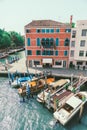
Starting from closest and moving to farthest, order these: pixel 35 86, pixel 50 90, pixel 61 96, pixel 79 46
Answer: pixel 61 96 → pixel 50 90 → pixel 35 86 → pixel 79 46

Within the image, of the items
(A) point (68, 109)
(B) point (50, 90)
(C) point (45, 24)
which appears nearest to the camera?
(A) point (68, 109)

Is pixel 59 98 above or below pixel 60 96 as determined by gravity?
below

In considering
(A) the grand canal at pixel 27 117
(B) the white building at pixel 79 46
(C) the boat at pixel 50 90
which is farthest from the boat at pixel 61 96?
(B) the white building at pixel 79 46

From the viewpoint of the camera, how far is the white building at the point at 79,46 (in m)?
29.7

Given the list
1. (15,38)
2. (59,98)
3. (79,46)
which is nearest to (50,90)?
(59,98)

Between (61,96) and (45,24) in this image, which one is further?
(45,24)

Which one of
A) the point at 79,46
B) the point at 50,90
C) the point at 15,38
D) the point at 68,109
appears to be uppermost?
the point at 15,38

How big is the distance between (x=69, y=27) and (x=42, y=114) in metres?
22.3

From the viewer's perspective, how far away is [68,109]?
18922 mm

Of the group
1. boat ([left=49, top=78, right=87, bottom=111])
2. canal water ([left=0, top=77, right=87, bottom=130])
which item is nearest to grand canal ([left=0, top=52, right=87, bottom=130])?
canal water ([left=0, top=77, right=87, bottom=130])

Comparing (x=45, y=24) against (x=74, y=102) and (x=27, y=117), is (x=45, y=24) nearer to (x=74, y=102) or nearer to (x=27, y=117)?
(x=74, y=102)

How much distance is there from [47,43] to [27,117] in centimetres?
2044

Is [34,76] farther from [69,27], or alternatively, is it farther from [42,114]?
[69,27]

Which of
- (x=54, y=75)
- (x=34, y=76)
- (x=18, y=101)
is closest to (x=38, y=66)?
(x=34, y=76)
